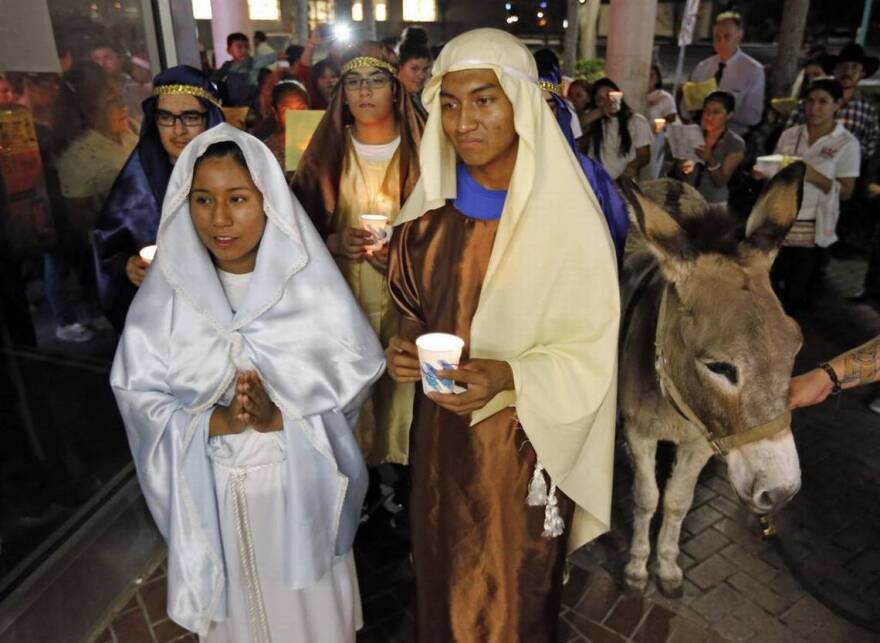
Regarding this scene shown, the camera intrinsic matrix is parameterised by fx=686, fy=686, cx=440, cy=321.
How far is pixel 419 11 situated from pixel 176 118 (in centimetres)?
4319

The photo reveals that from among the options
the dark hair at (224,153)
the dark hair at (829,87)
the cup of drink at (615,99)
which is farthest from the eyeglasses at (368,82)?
the dark hair at (829,87)

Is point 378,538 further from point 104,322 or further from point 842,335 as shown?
point 842,335

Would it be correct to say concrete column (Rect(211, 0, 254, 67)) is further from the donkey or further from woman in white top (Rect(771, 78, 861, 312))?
the donkey

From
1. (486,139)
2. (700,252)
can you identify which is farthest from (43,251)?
(700,252)

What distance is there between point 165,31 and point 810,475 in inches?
227

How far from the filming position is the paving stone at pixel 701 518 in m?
4.57

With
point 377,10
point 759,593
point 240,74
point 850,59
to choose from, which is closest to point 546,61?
point 759,593

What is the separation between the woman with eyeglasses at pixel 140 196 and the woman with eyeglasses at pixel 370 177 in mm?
662

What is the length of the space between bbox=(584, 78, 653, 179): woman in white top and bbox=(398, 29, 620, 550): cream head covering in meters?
6.16

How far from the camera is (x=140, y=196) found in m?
3.63

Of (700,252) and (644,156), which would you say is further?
(644,156)

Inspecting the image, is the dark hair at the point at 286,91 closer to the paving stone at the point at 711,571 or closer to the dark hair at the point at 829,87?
the paving stone at the point at 711,571

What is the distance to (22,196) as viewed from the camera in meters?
4.14

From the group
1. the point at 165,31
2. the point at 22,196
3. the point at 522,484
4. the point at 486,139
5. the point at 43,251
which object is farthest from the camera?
the point at 165,31
